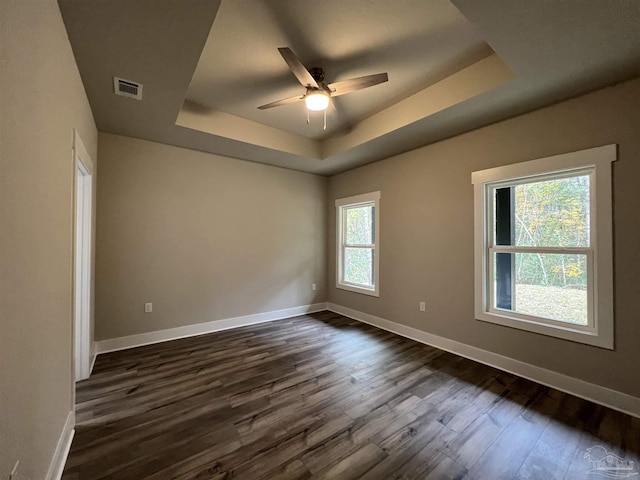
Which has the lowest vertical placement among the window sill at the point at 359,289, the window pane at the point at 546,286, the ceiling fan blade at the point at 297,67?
the window sill at the point at 359,289

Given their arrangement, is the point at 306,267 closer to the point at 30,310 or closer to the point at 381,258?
the point at 381,258

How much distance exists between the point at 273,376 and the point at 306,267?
236 cm

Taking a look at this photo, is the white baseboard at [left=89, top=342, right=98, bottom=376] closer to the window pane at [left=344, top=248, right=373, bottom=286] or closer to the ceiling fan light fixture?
the ceiling fan light fixture

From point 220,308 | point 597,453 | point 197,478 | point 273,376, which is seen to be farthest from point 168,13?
point 597,453

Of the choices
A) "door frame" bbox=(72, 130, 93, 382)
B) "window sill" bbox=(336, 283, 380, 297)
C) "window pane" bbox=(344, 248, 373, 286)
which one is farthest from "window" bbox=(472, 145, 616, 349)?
"door frame" bbox=(72, 130, 93, 382)

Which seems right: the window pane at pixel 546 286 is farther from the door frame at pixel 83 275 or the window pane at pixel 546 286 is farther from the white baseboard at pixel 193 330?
the door frame at pixel 83 275

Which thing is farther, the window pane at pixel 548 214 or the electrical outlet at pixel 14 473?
the window pane at pixel 548 214

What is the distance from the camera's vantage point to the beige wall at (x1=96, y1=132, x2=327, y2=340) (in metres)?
3.12

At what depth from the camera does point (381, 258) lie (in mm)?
4047

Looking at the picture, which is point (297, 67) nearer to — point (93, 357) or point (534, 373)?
point (534, 373)

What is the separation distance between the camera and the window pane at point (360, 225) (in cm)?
441

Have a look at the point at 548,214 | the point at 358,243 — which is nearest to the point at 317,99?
the point at 548,214

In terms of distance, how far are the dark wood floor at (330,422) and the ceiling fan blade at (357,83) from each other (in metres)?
2.58

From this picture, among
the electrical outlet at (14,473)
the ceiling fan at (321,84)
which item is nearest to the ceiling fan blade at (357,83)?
the ceiling fan at (321,84)
